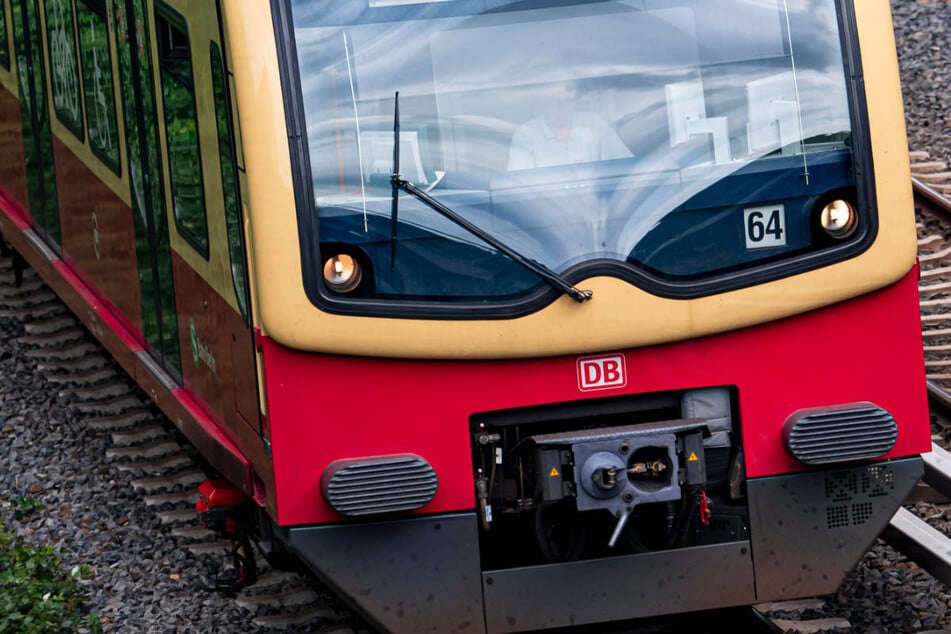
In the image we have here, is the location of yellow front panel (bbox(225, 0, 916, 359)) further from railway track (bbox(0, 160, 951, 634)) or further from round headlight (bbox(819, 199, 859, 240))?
railway track (bbox(0, 160, 951, 634))

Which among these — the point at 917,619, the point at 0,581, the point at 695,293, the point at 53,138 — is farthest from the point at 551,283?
the point at 53,138

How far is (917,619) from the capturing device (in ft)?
21.2

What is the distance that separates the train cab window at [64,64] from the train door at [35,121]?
12.4 inches

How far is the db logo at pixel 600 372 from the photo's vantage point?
5492 mm

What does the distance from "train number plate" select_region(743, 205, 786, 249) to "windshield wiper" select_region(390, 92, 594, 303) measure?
58cm

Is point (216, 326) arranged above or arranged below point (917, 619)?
above

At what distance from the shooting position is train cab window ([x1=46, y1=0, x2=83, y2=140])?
28.2 ft

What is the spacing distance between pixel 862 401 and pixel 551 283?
1.12 m

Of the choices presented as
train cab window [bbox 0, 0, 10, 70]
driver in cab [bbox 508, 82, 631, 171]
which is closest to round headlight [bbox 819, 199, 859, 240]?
driver in cab [bbox 508, 82, 631, 171]

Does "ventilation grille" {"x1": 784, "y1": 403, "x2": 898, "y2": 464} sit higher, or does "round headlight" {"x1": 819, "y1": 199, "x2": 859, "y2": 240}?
"round headlight" {"x1": 819, "y1": 199, "x2": 859, "y2": 240}

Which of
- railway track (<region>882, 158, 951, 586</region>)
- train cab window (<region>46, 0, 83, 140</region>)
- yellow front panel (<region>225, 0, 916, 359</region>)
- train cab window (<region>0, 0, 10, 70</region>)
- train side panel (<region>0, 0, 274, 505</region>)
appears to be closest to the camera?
yellow front panel (<region>225, 0, 916, 359</region>)

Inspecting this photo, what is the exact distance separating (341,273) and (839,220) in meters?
1.62

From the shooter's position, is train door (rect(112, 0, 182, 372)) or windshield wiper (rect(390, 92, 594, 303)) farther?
train door (rect(112, 0, 182, 372))

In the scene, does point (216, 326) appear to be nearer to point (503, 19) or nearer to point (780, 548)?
point (503, 19)
